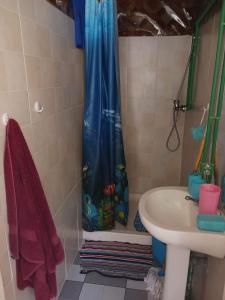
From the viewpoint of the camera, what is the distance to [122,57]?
92.4 inches

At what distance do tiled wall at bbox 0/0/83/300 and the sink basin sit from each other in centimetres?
64

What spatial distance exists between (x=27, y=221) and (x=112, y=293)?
1015mm

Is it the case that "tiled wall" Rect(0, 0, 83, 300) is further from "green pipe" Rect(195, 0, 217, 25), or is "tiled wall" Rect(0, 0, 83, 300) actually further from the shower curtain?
"green pipe" Rect(195, 0, 217, 25)

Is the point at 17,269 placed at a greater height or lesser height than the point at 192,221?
lesser

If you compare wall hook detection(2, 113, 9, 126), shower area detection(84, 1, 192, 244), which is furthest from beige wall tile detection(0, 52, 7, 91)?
shower area detection(84, 1, 192, 244)

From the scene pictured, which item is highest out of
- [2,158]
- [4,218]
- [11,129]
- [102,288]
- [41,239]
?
[11,129]

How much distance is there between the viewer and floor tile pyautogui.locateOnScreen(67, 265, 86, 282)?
177 centimetres

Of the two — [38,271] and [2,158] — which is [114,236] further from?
[2,158]

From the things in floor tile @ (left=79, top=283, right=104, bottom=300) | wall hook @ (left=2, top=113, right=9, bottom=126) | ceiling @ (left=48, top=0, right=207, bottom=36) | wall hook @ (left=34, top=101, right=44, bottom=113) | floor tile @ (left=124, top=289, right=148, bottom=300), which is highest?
ceiling @ (left=48, top=0, right=207, bottom=36)

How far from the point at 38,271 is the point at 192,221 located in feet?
2.70

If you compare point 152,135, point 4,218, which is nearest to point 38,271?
point 4,218

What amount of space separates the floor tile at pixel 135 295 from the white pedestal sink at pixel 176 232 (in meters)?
0.37

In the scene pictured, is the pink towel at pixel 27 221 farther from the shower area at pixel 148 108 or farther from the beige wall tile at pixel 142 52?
the beige wall tile at pixel 142 52

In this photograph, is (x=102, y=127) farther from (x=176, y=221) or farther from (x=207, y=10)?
(x=207, y=10)
